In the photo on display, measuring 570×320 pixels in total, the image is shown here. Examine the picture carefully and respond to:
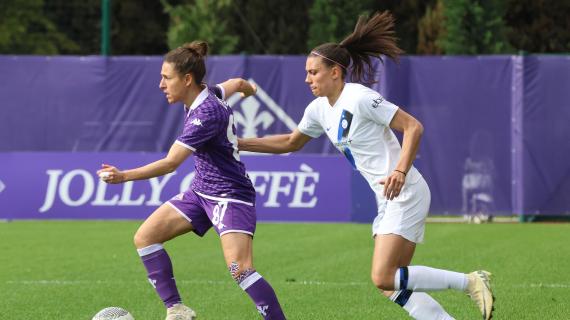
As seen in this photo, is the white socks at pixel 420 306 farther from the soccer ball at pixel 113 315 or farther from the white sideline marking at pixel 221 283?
the white sideline marking at pixel 221 283

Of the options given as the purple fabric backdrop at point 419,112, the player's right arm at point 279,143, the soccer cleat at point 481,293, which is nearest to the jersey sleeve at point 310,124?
the player's right arm at point 279,143

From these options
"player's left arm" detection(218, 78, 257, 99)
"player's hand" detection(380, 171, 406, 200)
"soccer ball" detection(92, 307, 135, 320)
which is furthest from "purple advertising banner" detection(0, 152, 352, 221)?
"player's hand" detection(380, 171, 406, 200)

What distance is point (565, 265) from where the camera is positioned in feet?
38.9

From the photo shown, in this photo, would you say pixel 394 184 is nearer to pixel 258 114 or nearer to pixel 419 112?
pixel 419 112

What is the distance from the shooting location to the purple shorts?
736 cm

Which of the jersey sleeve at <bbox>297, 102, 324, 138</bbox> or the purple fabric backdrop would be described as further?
the purple fabric backdrop

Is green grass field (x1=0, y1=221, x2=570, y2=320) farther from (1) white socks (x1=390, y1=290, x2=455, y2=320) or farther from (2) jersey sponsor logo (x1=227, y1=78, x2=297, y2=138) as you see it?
(2) jersey sponsor logo (x1=227, y1=78, x2=297, y2=138)

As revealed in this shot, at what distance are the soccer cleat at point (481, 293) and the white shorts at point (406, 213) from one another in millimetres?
428

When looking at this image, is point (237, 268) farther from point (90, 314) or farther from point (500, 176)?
point (500, 176)

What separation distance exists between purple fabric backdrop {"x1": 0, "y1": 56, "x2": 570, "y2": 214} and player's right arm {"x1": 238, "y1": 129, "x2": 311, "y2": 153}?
33.2ft

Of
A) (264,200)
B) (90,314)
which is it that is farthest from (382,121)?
(264,200)

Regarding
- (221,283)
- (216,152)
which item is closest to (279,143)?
(216,152)

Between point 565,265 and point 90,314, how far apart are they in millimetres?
5224

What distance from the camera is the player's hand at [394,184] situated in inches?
271
